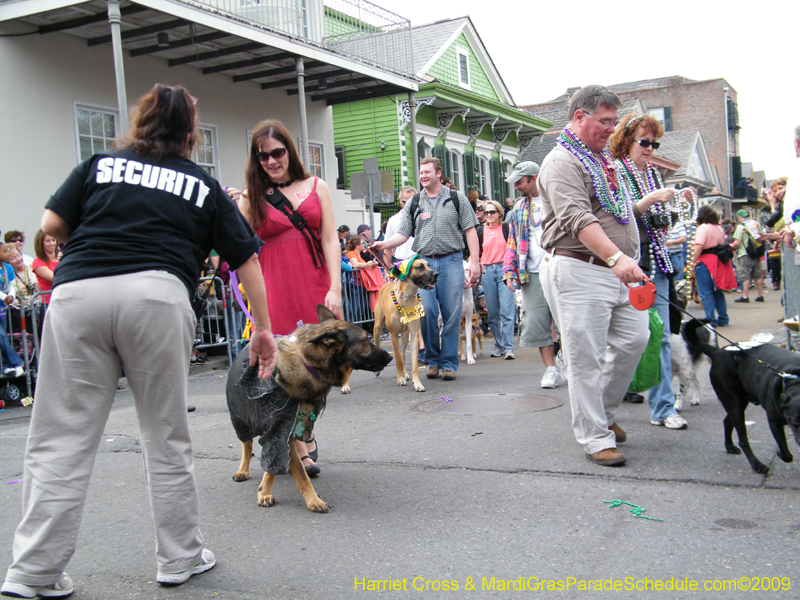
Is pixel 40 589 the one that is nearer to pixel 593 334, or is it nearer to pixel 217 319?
pixel 593 334

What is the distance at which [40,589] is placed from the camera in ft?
8.79

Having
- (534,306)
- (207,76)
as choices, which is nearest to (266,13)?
(207,76)

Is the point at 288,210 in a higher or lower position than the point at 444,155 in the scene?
lower

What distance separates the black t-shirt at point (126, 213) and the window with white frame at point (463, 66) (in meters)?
22.7

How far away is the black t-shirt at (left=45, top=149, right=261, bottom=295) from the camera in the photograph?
2.64 metres

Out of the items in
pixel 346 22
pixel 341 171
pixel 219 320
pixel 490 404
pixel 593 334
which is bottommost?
pixel 490 404

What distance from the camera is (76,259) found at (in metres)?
2.65

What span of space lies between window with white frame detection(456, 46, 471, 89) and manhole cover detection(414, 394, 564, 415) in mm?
19645

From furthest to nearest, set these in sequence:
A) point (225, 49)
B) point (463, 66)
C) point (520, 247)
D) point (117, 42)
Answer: point (463, 66) < point (225, 49) < point (117, 42) < point (520, 247)

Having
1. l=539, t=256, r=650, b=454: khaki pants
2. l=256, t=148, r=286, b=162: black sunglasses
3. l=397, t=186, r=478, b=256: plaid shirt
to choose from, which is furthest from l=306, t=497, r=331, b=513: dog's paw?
l=397, t=186, r=478, b=256: plaid shirt

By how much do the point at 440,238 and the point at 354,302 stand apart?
4521 mm

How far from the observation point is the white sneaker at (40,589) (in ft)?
8.48

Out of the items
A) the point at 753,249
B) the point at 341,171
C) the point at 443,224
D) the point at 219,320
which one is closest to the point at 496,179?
the point at 341,171

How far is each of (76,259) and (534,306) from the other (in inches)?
190
